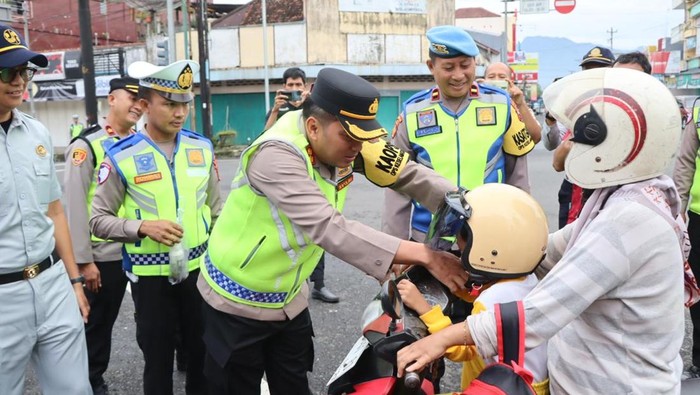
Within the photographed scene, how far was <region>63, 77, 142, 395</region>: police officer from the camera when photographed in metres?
3.52

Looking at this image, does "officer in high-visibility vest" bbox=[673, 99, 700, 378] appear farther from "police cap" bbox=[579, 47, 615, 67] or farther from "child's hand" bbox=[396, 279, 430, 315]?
"child's hand" bbox=[396, 279, 430, 315]

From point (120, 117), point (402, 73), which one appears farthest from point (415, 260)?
point (402, 73)

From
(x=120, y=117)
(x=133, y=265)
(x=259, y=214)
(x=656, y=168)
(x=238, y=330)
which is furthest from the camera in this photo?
(x=120, y=117)

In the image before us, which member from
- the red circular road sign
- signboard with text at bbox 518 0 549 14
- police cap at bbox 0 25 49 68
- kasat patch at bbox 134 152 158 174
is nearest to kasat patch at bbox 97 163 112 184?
kasat patch at bbox 134 152 158 174

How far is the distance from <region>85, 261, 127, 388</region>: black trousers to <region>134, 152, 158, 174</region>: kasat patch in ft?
2.95

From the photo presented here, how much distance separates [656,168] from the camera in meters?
1.62

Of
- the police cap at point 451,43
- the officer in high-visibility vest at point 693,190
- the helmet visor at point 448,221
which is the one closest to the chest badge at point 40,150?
the helmet visor at point 448,221

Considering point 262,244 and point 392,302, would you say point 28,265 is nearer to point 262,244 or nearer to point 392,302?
point 262,244

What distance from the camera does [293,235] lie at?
231 cm

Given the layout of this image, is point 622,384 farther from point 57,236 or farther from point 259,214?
point 57,236

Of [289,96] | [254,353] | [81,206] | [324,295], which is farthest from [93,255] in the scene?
[289,96]

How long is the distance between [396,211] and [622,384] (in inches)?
73.2

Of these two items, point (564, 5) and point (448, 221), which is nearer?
point (448, 221)

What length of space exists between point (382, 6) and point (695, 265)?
88.1 ft
